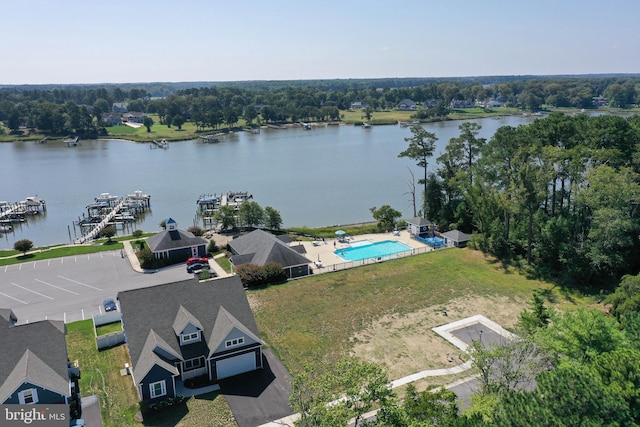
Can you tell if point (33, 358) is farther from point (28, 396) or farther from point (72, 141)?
point (72, 141)

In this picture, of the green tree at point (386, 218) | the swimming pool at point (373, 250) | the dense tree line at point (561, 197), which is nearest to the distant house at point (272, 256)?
the swimming pool at point (373, 250)

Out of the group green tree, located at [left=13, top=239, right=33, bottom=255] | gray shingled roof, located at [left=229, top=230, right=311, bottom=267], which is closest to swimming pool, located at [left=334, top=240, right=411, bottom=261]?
gray shingled roof, located at [left=229, top=230, right=311, bottom=267]

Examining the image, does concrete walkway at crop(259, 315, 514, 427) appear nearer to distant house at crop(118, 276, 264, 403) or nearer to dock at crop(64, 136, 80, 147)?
distant house at crop(118, 276, 264, 403)

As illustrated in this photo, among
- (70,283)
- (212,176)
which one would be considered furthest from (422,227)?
(212,176)

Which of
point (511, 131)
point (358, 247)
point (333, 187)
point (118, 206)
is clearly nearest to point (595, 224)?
point (511, 131)

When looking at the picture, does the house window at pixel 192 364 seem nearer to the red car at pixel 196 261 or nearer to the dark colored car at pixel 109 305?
the dark colored car at pixel 109 305

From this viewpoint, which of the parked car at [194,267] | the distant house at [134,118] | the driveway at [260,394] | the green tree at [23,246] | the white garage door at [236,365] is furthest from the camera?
the distant house at [134,118]
